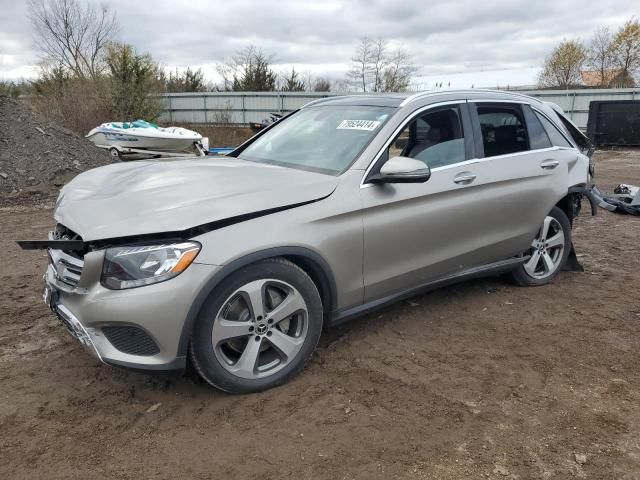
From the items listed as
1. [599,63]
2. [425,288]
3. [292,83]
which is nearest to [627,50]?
[599,63]

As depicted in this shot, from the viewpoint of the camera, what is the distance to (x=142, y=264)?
8.46 feet

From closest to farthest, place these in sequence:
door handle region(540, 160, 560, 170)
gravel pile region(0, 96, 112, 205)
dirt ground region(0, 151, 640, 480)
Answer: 1. dirt ground region(0, 151, 640, 480)
2. door handle region(540, 160, 560, 170)
3. gravel pile region(0, 96, 112, 205)

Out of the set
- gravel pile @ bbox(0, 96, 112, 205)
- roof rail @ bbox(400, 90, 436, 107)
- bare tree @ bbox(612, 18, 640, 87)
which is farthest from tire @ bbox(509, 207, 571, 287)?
bare tree @ bbox(612, 18, 640, 87)

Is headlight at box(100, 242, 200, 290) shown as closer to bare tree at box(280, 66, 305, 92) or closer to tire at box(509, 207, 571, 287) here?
tire at box(509, 207, 571, 287)

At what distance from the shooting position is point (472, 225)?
392 cm

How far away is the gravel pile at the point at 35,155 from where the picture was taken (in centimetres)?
959

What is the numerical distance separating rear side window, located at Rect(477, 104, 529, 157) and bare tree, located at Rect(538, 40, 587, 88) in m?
46.2

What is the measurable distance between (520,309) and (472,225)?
933 millimetres

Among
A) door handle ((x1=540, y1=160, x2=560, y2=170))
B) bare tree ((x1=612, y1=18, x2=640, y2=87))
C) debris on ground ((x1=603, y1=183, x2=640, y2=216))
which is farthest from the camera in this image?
bare tree ((x1=612, y1=18, x2=640, y2=87))

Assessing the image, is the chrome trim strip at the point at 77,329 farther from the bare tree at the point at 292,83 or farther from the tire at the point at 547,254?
the bare tree at the point at 292,83

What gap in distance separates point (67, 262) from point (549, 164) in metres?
3.81

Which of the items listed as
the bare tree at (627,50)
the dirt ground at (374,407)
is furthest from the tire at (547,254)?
the bare tree at (627,50)

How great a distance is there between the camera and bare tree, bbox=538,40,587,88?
45625mm

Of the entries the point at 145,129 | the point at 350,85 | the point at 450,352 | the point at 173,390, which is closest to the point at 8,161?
the point at 145,129
